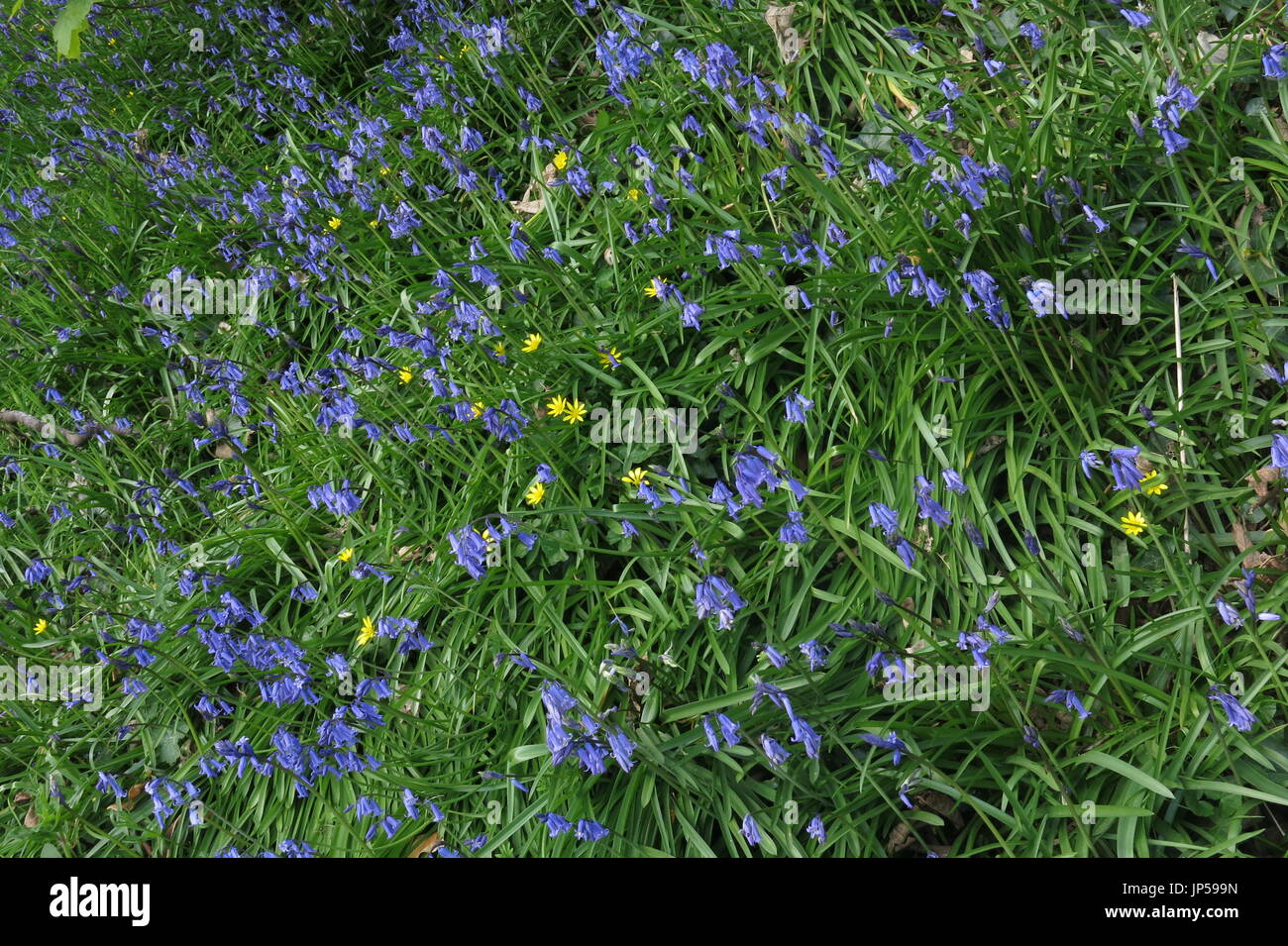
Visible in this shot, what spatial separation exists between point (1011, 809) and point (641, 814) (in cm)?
103

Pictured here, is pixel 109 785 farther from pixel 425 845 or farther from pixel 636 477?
pixel 636 477

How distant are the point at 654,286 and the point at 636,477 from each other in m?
0.82

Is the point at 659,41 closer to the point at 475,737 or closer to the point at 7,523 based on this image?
the point at 475,737

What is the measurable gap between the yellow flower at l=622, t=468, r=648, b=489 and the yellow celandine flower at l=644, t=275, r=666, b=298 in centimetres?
69

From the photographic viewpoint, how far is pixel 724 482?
130 inches

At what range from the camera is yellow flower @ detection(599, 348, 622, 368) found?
3.74m

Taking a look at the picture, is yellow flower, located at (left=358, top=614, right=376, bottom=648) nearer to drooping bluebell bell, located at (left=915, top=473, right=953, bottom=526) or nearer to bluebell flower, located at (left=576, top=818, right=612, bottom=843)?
bluebell flower, located at (left=576, top=818, right=612, bottom=843)

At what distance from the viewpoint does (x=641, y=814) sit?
116 inches

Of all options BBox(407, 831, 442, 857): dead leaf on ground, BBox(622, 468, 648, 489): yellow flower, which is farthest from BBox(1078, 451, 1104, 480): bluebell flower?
BBox(407, 831, 442, 857): dead leaf on ground

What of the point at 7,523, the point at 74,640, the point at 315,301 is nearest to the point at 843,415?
the point at 315,301

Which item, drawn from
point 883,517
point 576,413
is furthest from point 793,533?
point 576,413

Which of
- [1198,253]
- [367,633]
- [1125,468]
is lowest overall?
[367,633]

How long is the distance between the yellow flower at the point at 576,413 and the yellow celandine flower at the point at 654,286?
522 mm

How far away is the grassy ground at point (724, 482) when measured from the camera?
2.76m
